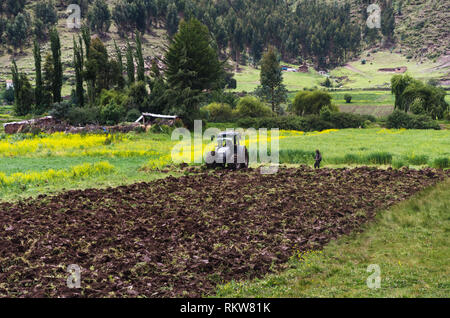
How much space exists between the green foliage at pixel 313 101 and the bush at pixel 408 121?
64.4 feet

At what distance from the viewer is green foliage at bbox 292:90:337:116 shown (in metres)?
93.8

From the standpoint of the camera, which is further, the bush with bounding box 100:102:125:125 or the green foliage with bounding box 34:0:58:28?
the green foliage with bounding box 34:0:58:28

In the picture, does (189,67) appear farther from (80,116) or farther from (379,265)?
(379,265)

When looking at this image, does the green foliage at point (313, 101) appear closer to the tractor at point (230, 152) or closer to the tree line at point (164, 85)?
the tree line at point (164, 85)

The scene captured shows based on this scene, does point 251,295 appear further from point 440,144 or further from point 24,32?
point 24,32

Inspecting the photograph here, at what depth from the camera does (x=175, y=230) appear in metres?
13.6

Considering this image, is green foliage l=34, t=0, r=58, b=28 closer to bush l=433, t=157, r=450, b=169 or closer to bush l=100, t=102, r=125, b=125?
bush l=100, t=102, r=125, b=125

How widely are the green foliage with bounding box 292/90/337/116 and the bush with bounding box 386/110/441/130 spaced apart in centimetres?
1964

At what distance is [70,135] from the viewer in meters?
47.6

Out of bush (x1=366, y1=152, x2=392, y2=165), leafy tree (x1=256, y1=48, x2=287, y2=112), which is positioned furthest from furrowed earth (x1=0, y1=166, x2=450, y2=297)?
leafy tree (x1=256, y1=48, x2=287, y2=112)

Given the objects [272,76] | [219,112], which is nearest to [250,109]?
[219,112]

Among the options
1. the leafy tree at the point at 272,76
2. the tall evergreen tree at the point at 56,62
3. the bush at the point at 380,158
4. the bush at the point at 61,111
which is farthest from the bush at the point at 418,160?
the leafy tree at the point at 272,76

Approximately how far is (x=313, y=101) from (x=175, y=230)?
280 ft
